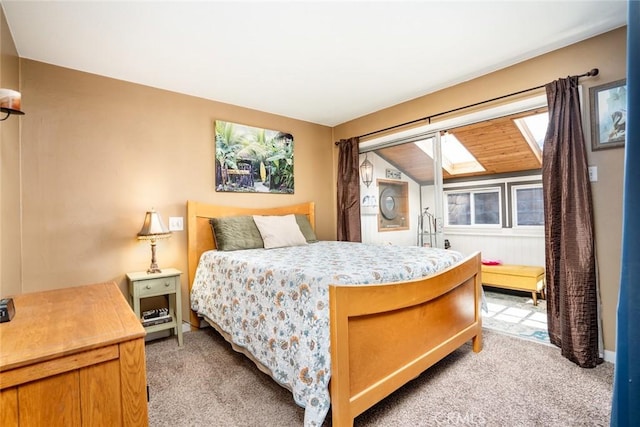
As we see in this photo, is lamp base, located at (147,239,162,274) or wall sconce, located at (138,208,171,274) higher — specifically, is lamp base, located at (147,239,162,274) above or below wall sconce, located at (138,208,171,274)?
below

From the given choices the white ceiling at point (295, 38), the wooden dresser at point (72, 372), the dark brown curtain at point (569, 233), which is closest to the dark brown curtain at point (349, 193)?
the white ceiling at point (295, 38)

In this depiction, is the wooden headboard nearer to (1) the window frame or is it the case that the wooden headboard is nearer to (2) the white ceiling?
(2) the white ceiling

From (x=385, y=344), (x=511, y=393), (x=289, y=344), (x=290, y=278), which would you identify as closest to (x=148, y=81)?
(x=290, y=278)

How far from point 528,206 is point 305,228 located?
3380 mm

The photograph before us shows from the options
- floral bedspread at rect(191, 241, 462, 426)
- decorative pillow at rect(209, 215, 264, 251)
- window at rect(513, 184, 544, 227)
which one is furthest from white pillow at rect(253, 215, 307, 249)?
window at rect(513, 184, 544, 227)

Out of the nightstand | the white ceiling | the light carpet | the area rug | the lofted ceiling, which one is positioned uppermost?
the white ceiling

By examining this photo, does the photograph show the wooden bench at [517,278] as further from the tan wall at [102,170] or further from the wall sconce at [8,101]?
the wall sconce at [8,101]

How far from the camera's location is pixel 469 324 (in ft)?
7.57

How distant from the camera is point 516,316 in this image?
3285 millimetres

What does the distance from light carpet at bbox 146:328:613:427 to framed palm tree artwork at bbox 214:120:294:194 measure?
183 centimetres

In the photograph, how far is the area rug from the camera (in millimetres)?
2781

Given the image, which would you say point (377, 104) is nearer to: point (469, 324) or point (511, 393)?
A: point (469, 324)

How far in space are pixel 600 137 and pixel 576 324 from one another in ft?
4.58

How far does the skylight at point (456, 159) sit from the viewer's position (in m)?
4.47
